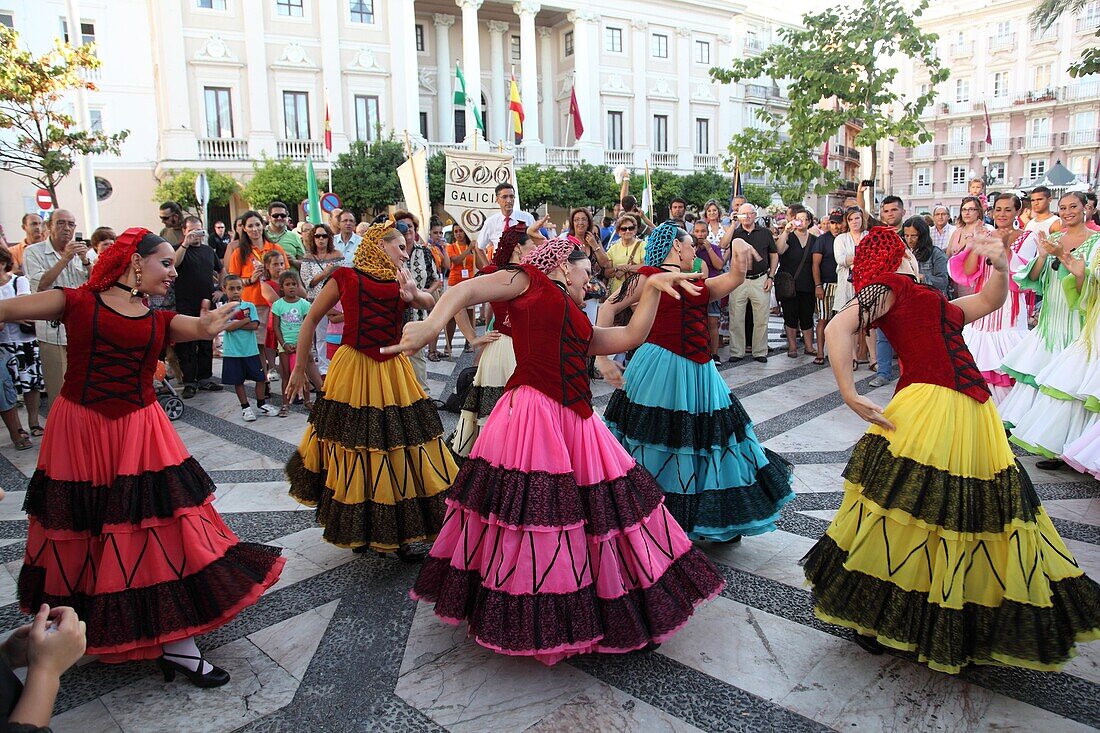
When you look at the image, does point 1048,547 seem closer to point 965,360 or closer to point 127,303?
point 965,360

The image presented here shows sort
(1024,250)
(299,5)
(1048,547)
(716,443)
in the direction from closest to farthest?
(1048,547) < (716,443) < (1024,250) < (299,5)

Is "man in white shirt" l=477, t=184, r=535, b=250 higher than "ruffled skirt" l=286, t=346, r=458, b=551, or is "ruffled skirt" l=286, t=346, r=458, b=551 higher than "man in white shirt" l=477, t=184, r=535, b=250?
"man in white shirt" l=477, t=184, r=535, b=250

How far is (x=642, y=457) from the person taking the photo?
4.56 metres

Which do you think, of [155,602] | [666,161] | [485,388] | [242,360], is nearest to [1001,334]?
[485,388]

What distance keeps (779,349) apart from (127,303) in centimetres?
1012

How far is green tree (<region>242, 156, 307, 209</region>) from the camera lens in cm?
2923

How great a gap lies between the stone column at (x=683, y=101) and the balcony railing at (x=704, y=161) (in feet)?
1.37

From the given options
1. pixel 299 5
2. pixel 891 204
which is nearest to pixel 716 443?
pixel 891 204

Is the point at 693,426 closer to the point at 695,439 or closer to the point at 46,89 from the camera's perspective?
the point at 695,439

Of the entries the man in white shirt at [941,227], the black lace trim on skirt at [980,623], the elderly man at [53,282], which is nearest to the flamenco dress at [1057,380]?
the black lace trim on skirt at [980,623]

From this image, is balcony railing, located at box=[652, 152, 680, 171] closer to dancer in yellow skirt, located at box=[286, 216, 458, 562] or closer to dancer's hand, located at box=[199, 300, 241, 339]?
dancer in yellow skirt, located at box=[286, 216, 458, 562]

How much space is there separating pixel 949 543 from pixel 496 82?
40.4 m

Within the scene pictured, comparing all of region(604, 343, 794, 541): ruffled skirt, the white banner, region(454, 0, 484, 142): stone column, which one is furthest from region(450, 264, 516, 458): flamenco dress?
region(454, 0, 484, 142): stone column

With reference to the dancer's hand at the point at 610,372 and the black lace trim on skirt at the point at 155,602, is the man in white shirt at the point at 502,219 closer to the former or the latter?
the dancer's hand at the point at 610,372
